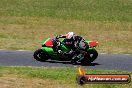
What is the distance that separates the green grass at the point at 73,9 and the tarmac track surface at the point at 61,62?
56.7 feet

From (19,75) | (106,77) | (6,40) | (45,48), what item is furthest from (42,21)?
(106,77)

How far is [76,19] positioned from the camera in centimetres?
4306

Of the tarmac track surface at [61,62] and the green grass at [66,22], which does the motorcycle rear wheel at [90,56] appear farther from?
the green grass at [66,22]

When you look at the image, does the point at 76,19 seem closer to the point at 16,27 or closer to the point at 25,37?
the point at 16,27

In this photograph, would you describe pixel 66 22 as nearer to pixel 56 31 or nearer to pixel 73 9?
pixel 56 31

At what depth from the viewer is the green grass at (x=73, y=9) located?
146 feet

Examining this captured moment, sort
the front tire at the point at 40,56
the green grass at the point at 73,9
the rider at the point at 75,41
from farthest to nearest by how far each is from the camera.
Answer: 1. the green grass at the point at 73,9
2. the front tire at the point at 40,56
3. the rider at the point at 75,41

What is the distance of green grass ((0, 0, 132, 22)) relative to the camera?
44375 millimetres


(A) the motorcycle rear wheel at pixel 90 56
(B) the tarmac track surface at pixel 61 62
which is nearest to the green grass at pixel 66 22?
(B) the tarmac track surface at pixel 61 62

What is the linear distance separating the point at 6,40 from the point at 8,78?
46.5 ft

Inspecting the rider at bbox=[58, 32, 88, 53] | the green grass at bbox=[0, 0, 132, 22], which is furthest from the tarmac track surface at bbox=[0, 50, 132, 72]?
the green grass at bbox=[0, 0, 132, 22]

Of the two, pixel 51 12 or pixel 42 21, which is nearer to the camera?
pixel 42 21

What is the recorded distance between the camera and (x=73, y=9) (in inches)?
1876

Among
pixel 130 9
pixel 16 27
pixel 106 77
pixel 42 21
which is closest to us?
pixel 106 77
